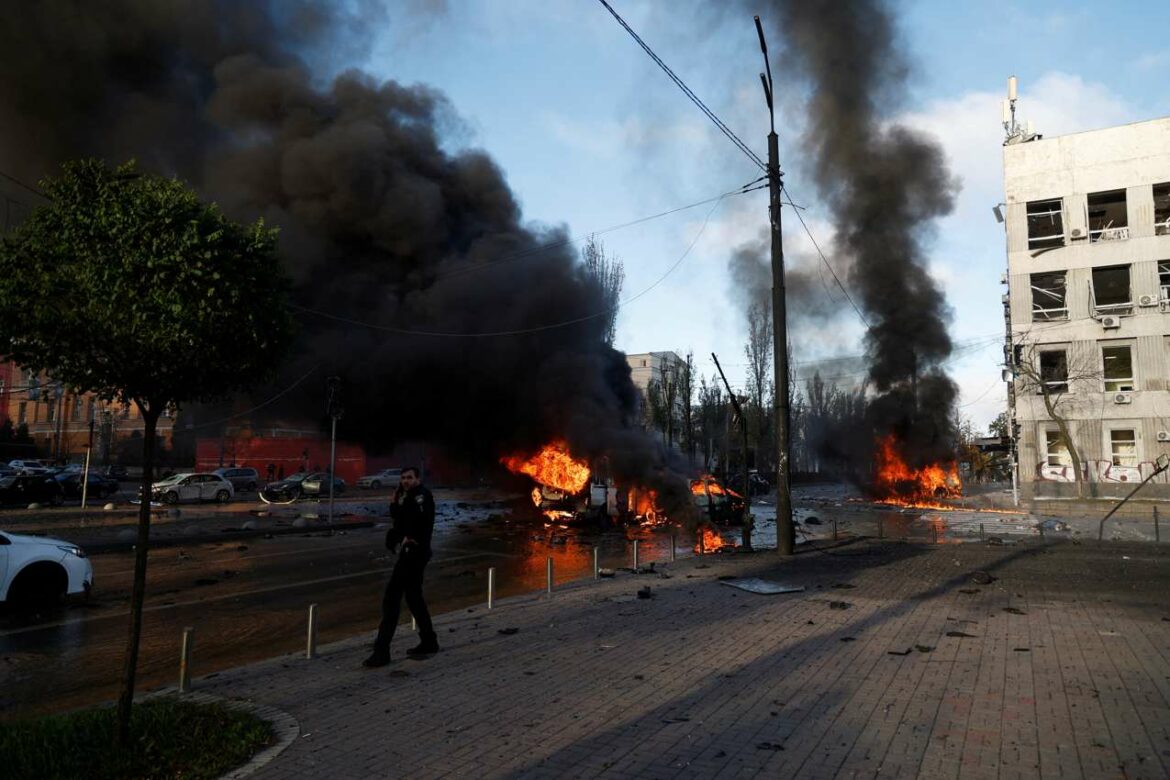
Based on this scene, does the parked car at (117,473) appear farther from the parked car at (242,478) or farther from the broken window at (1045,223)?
the broken window at (1045,223)

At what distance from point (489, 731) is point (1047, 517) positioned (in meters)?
23.3

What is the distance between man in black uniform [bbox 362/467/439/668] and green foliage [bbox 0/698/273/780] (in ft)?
4.40

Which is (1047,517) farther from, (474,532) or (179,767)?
(179,767)

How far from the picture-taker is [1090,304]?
83.5ft

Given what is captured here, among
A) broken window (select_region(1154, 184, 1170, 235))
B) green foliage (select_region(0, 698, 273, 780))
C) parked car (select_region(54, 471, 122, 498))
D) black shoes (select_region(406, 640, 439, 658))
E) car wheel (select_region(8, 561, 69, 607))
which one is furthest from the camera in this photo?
parked car (select_region(54, 471, 122, 498))

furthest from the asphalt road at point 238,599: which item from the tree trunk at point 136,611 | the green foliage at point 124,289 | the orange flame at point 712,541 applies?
the green foliage at point 124,289

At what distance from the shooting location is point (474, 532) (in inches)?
719

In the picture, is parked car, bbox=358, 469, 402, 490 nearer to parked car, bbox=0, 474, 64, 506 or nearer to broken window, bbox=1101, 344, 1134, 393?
parked car, bbox=0, 474, 64, 506

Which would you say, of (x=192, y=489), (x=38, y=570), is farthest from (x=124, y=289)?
(x=192, y=489)

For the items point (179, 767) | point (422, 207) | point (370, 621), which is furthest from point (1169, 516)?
point (422, 207)

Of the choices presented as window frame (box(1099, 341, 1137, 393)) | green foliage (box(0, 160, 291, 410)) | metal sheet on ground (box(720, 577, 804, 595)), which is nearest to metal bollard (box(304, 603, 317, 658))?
green foliage (box(0, 160, 291, 410))

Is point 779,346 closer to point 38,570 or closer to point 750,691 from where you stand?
point 750,691

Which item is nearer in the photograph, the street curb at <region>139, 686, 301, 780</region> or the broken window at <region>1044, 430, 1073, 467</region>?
the street curb at <region>139, 686, 301, 780</region>

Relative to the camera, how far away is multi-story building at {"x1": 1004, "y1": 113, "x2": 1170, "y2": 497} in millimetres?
24359
